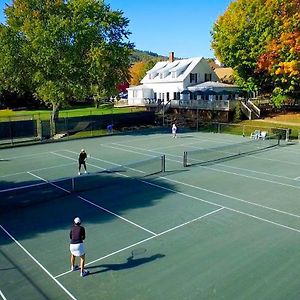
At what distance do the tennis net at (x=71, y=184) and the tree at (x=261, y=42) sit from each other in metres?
26.3

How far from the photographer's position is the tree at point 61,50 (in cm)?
3575

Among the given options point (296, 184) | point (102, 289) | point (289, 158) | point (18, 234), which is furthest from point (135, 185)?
point (289, 158)

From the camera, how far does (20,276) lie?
404 inches

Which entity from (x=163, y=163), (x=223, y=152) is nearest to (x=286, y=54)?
(x=223, y=152)

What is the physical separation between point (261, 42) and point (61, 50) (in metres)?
25.2

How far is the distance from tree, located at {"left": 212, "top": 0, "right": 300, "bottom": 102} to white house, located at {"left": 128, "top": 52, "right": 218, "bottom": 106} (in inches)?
393

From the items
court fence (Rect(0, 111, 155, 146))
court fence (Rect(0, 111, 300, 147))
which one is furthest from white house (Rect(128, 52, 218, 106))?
court fence (Rect(0, 111, 155, 146))

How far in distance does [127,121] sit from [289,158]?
23.1m

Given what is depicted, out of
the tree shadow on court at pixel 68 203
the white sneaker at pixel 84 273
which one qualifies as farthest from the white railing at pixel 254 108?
the white sneaker at pixel 84 273

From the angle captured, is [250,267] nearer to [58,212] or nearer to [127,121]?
[58,212]

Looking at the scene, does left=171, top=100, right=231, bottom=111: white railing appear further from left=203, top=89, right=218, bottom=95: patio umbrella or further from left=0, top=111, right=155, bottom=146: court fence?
left=0, top=111, right=155, bottom=146: court fence

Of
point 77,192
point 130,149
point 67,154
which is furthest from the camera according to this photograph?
point 130,149

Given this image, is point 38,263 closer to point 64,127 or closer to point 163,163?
point 163,163

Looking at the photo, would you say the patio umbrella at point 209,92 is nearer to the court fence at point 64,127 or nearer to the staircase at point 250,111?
the staircase at point 250,111
